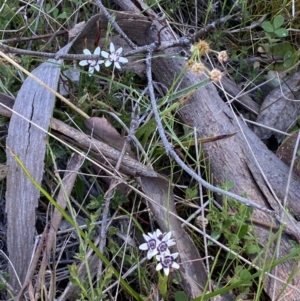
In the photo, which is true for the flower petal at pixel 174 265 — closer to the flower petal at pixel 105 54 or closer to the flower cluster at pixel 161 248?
the flower cluster at pixel 161 248

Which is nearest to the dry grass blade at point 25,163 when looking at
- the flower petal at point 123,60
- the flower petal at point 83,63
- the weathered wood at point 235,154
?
the flower petal at point 83,63

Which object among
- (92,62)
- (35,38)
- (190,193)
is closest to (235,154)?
(190,193)

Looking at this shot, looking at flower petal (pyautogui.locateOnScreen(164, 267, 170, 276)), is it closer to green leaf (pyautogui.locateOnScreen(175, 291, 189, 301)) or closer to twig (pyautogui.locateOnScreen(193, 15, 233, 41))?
green leaf (pyautogui.locateOnScreen(175, 291, 189, 301))

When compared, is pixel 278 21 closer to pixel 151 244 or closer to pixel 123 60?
pixel 123 60

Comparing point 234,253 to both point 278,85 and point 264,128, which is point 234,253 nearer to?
point 264,128

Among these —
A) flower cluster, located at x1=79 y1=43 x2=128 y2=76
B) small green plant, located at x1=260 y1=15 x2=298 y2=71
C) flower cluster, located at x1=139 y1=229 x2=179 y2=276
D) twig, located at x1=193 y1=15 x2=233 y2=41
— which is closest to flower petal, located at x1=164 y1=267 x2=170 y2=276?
flower cluster, located at x1=139 y1=229 x2=179 y2=276
